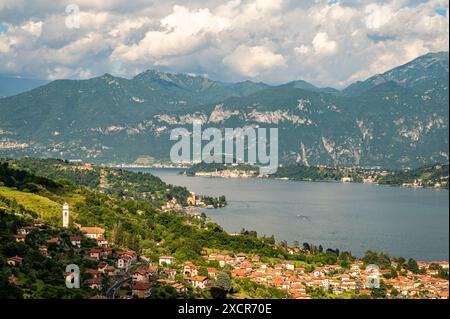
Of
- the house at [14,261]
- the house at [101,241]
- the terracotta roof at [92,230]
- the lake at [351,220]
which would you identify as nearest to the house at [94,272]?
the house at [14,261]

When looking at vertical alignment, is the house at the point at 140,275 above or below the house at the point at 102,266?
below

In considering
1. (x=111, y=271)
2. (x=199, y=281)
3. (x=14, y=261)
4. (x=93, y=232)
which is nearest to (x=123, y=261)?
(x=111, y=271)

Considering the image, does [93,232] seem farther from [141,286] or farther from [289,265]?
[141,286]

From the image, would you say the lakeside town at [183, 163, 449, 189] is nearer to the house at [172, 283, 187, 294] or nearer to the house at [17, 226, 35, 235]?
the house at [17, 226, 35, 235]

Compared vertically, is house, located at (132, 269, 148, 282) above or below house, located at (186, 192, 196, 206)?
above

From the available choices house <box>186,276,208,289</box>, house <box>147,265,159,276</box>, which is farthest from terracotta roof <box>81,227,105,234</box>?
house <box>186,276,208,289</box>

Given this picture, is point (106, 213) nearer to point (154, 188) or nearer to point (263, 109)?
point (154, 188)

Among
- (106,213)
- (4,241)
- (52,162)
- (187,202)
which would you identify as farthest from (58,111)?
(4,241)

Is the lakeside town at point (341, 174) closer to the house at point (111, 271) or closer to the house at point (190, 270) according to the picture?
the house at point (190, 270)
